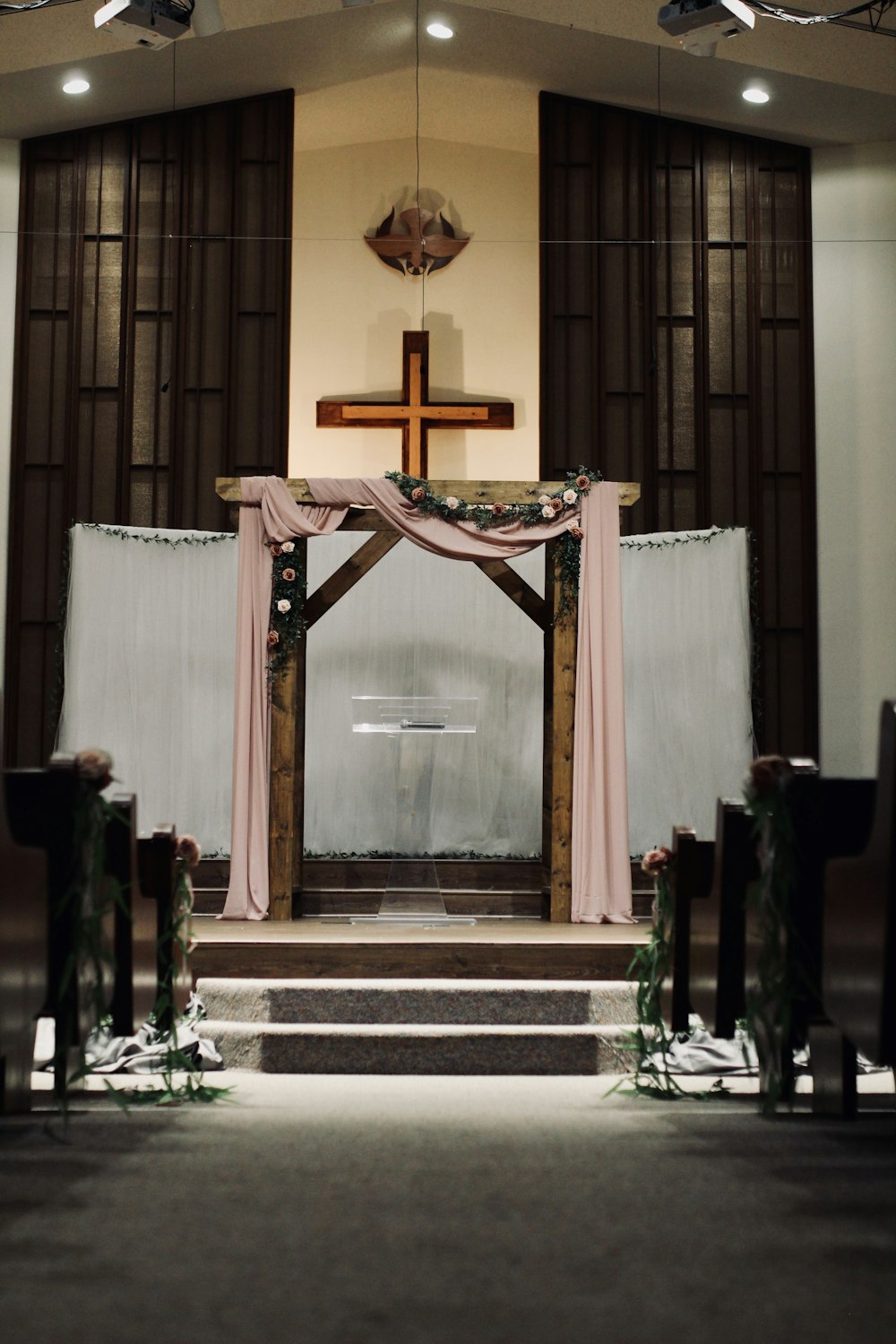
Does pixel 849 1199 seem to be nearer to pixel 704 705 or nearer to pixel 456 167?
pixel 704 705

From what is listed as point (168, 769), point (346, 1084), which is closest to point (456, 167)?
point (168, 769)

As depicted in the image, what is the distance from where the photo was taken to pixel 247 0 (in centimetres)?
808

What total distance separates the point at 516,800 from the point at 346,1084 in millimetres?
4176

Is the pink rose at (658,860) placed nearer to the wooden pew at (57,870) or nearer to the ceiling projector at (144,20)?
the wooden pew at (57,870)

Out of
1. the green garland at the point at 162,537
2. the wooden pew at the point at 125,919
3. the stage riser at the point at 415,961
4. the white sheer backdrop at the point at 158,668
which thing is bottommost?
the stage riser at the point at 415,961

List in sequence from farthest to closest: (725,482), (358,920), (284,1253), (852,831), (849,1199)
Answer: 1. (725,482)
2. (358,920)
3. (852,831)
4. (849,1199)
5. (284,1253)


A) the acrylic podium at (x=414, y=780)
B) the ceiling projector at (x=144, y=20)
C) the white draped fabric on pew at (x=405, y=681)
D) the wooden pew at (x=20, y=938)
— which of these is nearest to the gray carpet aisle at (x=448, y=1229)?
the wooden pew at (x=20, y=938)

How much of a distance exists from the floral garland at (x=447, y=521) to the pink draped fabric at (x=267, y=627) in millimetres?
40

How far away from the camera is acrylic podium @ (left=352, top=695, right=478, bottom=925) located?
263 inches

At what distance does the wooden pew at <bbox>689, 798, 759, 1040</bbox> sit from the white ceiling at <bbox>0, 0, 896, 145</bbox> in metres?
6.27

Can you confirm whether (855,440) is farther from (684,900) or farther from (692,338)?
(684,900)

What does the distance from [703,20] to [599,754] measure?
3504 mm

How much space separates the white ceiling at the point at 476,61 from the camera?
8.10 metres

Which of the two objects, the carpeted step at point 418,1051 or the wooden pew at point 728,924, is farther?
the carpeted step at point 418,1051
